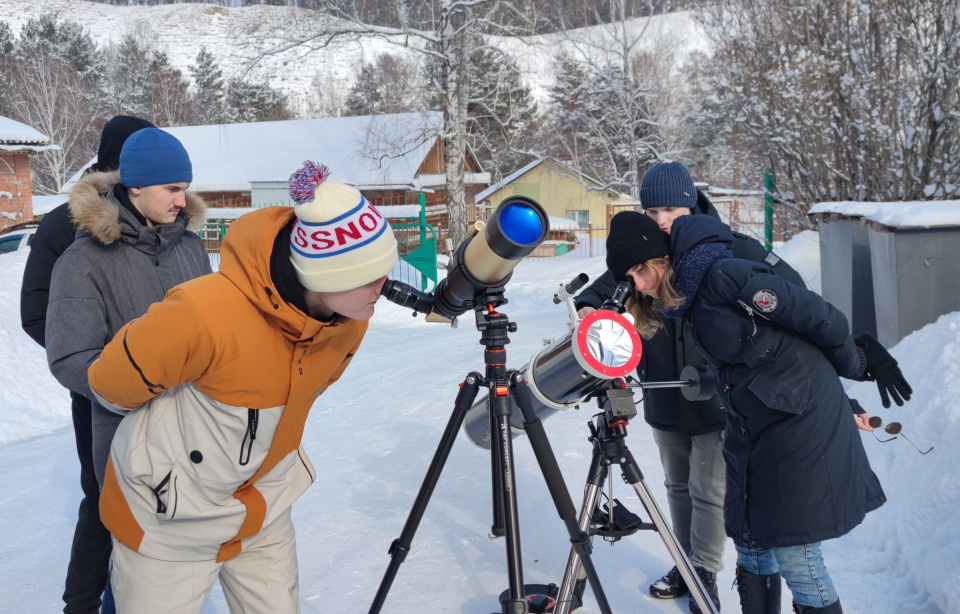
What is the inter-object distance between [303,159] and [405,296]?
19.8 m

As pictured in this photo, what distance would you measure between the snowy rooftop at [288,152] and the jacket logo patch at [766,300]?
736 inches

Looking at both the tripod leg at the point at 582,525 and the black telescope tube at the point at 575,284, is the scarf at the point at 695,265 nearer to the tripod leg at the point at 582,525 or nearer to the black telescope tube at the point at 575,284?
the black telescope tube at the point at 575,284

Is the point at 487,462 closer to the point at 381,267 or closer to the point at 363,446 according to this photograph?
the point at 363,446

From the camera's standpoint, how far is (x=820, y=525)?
2104 millimetres

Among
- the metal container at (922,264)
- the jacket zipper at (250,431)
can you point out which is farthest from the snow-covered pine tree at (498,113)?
the jacket zipper at (250,431)

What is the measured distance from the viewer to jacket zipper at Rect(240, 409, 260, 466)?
172 centimetres

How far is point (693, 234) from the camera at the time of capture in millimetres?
2234

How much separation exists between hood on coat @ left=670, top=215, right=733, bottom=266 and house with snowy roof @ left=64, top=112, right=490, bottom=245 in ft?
59.2

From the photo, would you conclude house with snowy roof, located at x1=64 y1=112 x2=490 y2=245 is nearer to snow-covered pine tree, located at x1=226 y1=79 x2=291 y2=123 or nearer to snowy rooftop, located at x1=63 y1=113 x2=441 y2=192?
snowy rooftop, located at x1=63 y1=113 x2=441 y2=192

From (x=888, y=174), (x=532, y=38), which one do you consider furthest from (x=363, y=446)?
(x=532, y=38)

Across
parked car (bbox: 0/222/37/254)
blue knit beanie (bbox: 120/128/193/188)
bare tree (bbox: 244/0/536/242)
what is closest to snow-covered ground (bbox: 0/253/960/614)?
blue knit beanie (bbox: 120/128/193/188)

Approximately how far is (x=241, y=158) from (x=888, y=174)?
68.7ft

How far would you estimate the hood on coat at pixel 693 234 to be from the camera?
223cm

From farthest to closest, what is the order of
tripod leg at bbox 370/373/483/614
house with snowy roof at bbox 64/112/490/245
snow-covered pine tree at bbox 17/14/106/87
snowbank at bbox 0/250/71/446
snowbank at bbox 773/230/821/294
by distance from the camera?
snow-covered pine tree at bbox 17/14/106/87, house with snowy roof at bbox 64/112/490/245, snowbank at bbox 773/230/821/294, snowbank at bbox 0/250/71/446, tripod leg at bbox 370/373/483/614
